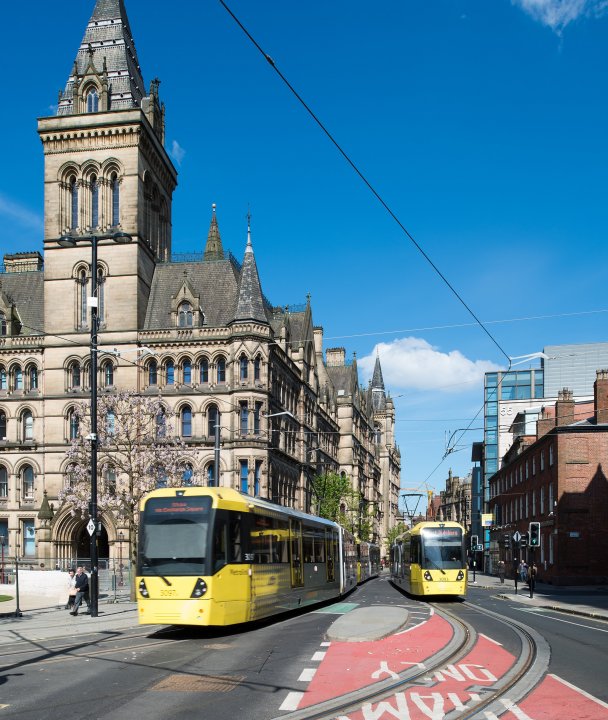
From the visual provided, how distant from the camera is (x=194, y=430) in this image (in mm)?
56719

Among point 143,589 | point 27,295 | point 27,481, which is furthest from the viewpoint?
point 27,295

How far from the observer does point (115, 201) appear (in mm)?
59125

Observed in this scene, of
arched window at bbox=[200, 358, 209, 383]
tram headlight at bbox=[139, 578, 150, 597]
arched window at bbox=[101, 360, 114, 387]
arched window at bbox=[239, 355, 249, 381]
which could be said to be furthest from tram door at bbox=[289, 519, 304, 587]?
arched window at bbox=[101, 360, 114, 387]

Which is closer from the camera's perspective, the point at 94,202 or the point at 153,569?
the point at 153,569

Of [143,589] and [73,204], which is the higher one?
[73,204]

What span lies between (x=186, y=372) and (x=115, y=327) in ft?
18.0

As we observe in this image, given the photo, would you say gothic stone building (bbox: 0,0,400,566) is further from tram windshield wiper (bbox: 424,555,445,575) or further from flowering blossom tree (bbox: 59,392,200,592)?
tram windshield wiper (bbox: 424,555,445,575)

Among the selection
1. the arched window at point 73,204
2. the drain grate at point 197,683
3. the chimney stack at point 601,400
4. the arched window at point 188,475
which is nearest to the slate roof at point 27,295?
the arched window at point 73,204

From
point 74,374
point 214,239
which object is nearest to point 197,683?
point 74,374

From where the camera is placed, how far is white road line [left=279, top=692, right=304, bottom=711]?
11016 millimetres

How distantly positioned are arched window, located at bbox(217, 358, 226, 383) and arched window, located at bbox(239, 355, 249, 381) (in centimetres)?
132

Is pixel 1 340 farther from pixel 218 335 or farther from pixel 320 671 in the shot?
pixel 320 671

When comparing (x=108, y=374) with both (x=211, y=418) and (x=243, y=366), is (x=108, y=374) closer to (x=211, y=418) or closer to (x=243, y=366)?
(x=211, y=418)

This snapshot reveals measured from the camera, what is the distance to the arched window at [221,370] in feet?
188
